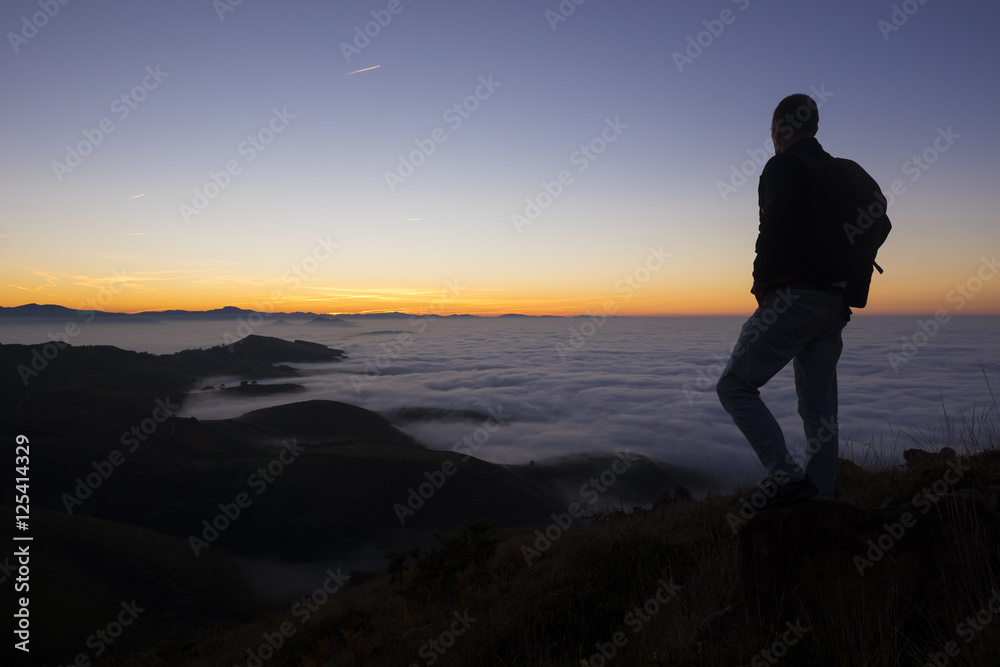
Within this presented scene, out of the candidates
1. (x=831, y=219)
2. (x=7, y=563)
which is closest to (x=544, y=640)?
(x=831, y=219)

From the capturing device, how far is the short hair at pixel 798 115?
301cm

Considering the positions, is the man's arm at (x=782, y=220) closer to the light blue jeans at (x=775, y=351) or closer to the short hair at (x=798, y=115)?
the light blue jeans at (x=775, y=351)

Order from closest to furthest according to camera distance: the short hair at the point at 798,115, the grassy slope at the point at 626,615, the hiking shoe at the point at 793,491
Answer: the grassy slope at the point at 626,615
the hiking shoe at the point at 793,491
the short hair at the point at 798,115

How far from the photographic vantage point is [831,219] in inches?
110

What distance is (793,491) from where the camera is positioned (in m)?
2.76

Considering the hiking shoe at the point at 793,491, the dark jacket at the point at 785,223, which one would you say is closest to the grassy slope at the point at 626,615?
the hiking shoe at the point at 793,491

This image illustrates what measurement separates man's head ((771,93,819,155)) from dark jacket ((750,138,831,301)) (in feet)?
0.83

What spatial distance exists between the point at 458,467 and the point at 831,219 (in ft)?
86.1

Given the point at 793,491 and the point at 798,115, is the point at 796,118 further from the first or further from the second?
the point at 793,491

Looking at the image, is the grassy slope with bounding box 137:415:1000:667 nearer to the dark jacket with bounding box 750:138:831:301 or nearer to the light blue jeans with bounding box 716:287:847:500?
the light blue jeans with bounding box 716:287:847:500

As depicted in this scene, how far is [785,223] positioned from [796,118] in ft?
2.47

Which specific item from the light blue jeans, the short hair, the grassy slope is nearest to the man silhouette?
the light blue jeans

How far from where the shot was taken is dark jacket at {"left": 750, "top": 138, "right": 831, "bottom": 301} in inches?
110

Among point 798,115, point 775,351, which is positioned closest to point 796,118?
point 798,115
